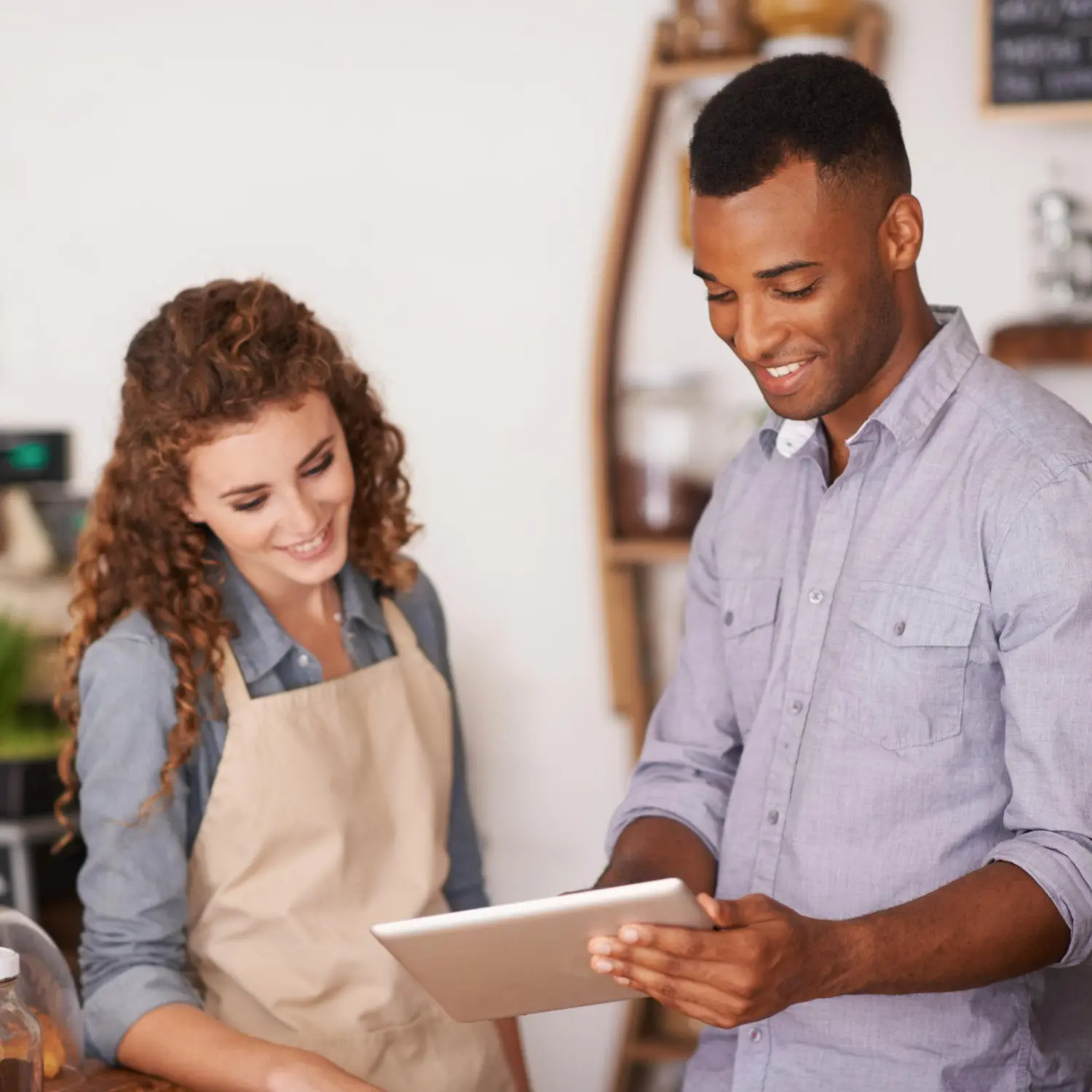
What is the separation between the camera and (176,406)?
67.7 inches

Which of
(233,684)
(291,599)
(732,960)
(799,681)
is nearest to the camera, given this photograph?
(732,960)

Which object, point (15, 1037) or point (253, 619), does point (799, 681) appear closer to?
point (253, 619)

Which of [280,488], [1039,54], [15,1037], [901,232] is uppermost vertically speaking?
[1039,54]

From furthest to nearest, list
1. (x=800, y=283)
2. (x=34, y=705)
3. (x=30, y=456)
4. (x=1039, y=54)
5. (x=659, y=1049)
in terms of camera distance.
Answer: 1. (x=30, y=456)
2. (x=659, y=1049)
3. (x=34, y=705)
4. (x=1039, y=54)
5. (x=800, y=283)

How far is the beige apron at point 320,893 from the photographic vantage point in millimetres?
1688

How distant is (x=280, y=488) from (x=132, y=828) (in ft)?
1.32

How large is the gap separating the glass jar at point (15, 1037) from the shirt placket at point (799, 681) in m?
0.67

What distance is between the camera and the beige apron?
5.54 feet

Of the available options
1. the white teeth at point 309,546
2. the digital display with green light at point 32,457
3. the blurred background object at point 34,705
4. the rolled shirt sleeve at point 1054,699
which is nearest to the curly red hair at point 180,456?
the white teeth at point 309,546

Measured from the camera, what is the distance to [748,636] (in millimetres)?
1617

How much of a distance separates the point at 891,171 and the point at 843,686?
1.60 ft

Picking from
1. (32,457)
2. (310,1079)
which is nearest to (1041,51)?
(310,1079)

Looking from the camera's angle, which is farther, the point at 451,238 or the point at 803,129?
the point at 451,238

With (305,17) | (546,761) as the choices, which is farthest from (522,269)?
(546,761)
